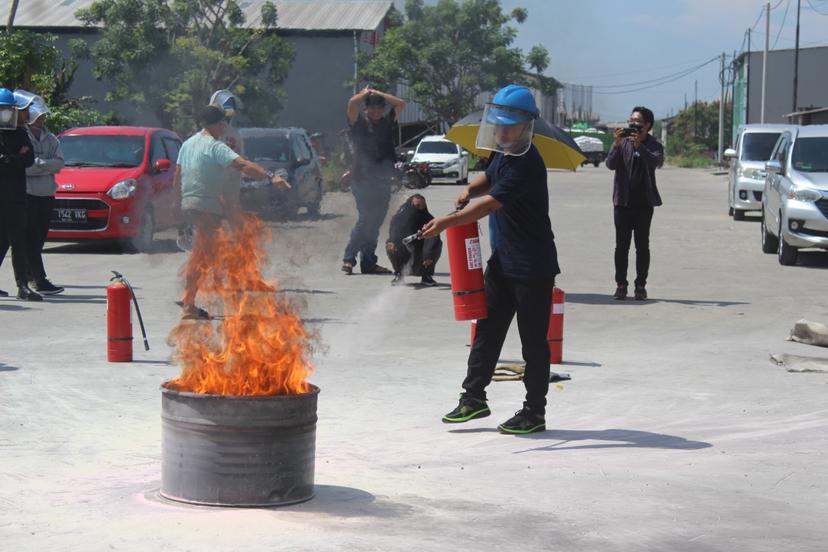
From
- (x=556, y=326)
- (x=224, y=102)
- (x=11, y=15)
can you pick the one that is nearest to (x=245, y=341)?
(x=556, y=326)

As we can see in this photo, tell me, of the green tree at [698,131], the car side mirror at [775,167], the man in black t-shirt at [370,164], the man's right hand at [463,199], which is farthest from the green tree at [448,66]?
the green tree at [698,131]

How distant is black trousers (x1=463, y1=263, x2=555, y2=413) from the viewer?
741 centimetres

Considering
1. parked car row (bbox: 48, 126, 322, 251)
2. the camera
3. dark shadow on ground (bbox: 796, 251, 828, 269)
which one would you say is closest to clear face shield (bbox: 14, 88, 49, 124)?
parked car row (bbox: 48, 126, 322, 251)

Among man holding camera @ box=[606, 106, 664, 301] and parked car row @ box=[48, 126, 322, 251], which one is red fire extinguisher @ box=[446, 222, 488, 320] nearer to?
man holding camera @ box=[606, 106, 664, 301]

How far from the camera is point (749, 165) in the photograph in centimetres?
2791

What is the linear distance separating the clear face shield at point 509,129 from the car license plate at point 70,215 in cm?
1241

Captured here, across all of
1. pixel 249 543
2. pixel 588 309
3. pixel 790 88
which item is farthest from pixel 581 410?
pixel 790 88

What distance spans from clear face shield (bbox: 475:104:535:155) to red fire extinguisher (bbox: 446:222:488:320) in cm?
50

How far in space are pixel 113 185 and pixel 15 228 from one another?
5.82 metres

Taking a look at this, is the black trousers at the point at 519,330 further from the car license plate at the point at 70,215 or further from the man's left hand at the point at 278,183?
the car license plate at the point at 70,215

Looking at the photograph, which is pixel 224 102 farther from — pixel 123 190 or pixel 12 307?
pixel 123 190

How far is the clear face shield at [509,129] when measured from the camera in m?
7.39

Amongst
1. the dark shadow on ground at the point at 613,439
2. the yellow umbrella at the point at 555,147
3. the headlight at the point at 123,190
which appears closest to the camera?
the dark shadow on ground at the point at 613,439

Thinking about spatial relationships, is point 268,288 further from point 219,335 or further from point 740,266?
point 740,266
